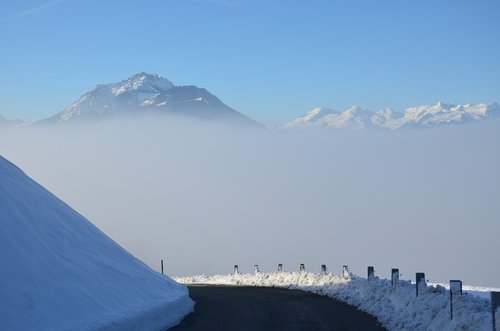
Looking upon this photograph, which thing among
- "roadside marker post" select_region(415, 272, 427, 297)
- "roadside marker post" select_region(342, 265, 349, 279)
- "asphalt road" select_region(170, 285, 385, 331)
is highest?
"roadside marker post" select_region(415, 272, 427, 297)

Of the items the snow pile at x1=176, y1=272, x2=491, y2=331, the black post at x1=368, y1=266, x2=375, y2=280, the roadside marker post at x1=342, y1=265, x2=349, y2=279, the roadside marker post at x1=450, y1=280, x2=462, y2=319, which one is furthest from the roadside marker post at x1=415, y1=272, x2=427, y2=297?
the roadside marker post at x1=342, y1=265, x2=349, y2=279

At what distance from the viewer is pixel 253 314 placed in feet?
64.6

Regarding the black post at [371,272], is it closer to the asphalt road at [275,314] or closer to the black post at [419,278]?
the asphalt road at [275,314]

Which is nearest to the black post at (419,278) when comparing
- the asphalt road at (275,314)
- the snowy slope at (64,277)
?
the asphalt road at (275,314)

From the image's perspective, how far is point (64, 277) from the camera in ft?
55.0

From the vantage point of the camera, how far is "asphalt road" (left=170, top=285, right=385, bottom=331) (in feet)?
55.5

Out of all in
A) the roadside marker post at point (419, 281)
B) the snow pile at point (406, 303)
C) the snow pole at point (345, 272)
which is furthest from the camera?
the snow pole at point (345, 272)

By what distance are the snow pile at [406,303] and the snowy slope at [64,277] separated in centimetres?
601

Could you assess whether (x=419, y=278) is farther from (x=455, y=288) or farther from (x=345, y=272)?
(x=345, y=272)

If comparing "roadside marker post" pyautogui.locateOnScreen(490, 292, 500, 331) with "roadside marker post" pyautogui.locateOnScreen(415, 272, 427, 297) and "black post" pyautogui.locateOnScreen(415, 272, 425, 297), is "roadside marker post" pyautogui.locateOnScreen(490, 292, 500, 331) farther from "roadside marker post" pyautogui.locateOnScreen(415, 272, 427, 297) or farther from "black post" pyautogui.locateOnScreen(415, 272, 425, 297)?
"black post" pyautogui.locateOnScreen(415, 272, 425, 297)

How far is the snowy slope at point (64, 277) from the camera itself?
13930 millimetres

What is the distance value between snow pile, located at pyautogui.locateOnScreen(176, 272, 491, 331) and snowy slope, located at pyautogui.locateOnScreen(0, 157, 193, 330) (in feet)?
19.7

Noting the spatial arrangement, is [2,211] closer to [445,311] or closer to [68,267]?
[68,267]

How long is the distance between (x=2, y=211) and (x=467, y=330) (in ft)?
41.6
